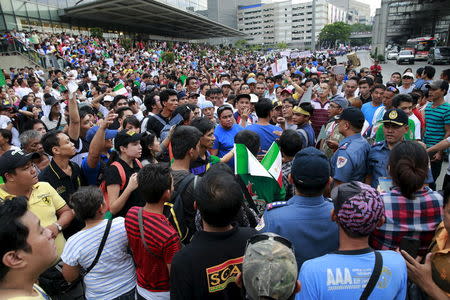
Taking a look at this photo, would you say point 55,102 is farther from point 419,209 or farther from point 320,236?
point 419,209

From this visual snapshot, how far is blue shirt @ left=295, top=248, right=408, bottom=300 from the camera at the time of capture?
1.39 metres

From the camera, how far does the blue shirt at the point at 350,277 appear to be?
139 cm

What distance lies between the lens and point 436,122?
4.85 metres

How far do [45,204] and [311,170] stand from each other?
247 centimetres

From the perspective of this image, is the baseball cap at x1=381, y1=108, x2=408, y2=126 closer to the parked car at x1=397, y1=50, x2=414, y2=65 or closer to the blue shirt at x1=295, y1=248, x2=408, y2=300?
the blue shirt at x1=295, y1=248, x2=408, y2=300

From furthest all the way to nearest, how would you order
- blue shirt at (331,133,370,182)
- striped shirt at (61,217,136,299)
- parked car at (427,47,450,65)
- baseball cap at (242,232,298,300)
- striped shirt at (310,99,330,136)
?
1. parked car at (427,47,450,65)
2. striped shirt at (310,99,330,136)
3. blue shirt at (331,133,370,182)
4. striped shirt at (61,217,136,299)
5. baseball cap at (242,232,298,300)

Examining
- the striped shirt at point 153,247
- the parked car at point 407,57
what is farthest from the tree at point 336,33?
the striped shirt at point 153,247

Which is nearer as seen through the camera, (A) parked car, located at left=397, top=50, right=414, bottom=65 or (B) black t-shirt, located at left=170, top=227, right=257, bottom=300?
(B) black t-shirt, located at left=170, top=227, right=257, bottom=300

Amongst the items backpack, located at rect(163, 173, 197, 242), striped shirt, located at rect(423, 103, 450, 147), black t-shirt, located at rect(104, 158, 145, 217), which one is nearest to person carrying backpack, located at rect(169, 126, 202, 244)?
backpack, located at rect(163, 173, 197, 242)

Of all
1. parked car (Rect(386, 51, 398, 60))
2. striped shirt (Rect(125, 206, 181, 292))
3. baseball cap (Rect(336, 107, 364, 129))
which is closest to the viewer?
striped shirt (Rect(125, 206, 181, 292))

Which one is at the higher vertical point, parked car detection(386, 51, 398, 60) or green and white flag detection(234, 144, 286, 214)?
parked car detection(386, 51, 398, 60)

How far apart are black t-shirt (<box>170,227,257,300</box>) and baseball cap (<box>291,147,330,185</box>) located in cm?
61

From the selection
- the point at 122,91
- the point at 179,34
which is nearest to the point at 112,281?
the point at 122,91

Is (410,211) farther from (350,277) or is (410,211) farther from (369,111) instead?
(369,111)
